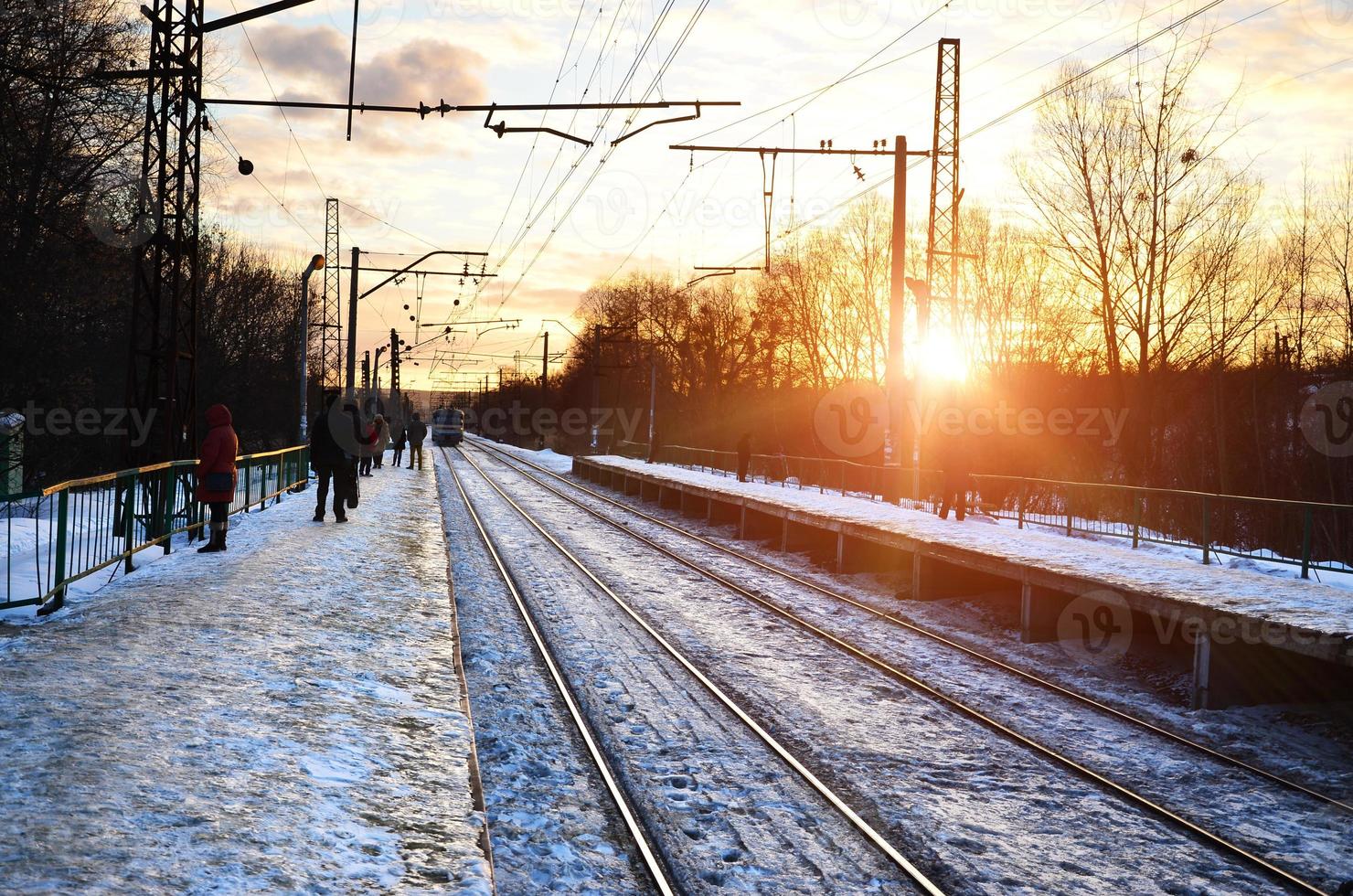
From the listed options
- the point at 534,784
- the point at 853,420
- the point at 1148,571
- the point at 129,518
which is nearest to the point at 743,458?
the point at 853,420

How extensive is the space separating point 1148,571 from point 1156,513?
521 centimetres

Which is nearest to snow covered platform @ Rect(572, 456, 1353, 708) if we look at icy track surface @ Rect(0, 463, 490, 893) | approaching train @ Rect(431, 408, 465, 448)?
icy track surface @ Rect(0, 463, 490, 893)

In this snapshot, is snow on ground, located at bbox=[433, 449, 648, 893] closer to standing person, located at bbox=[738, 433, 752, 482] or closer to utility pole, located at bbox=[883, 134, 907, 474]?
utility pole, located at bbox=[883, 134, 907, 474]

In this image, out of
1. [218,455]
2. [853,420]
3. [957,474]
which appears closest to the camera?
[218,455]

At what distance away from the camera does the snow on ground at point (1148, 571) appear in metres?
9.90

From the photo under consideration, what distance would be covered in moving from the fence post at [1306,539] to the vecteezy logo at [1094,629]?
11.7 ft

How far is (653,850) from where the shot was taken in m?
5.68

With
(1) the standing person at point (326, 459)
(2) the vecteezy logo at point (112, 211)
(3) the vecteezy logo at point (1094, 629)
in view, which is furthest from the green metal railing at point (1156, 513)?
(2) the vecteezy logo at point (112, 211)

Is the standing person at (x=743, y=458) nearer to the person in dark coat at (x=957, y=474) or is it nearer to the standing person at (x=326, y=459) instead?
the person in dark coat at (x=957, y=474)

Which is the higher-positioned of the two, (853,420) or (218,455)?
(853,420)

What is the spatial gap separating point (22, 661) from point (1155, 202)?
34.4 meters

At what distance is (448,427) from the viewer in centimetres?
8394

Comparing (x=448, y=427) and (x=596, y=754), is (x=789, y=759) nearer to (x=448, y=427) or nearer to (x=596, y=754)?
(x=596, y=754)

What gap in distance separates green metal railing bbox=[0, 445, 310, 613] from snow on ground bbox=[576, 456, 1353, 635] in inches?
400
